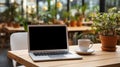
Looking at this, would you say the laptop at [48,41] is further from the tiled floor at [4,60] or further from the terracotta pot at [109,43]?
the tiled floor at [4,60]

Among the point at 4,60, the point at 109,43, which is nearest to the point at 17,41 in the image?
the point at 109,43

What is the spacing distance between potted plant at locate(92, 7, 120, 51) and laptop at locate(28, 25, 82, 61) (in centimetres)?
36

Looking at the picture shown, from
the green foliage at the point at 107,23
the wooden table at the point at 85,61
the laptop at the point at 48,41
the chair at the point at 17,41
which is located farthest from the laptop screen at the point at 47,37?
the chair at the point at 17,41

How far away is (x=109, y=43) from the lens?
228cm

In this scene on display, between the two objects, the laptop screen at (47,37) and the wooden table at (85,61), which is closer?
the wooden table at (85,61)

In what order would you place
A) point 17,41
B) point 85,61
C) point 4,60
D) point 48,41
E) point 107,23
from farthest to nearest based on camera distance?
point 4,60, point 17,41, point 107,23, point 48,41, point 85,61

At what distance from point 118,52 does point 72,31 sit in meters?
4.08

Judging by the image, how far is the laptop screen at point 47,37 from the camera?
207 centimetres

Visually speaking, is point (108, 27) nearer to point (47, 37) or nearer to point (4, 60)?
point (47, 37)

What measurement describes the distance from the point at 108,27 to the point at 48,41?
597 mm

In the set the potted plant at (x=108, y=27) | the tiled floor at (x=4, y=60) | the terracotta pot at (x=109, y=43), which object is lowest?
the tiled floor at (x=4, y=60)

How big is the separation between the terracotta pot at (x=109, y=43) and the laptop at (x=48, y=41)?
0.39 meters

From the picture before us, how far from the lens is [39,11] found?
8.12 metres

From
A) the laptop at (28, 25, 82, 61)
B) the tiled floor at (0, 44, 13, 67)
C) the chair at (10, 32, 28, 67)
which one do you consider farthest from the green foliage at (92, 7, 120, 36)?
the tiled floor at (0, 44, 13, 67)
